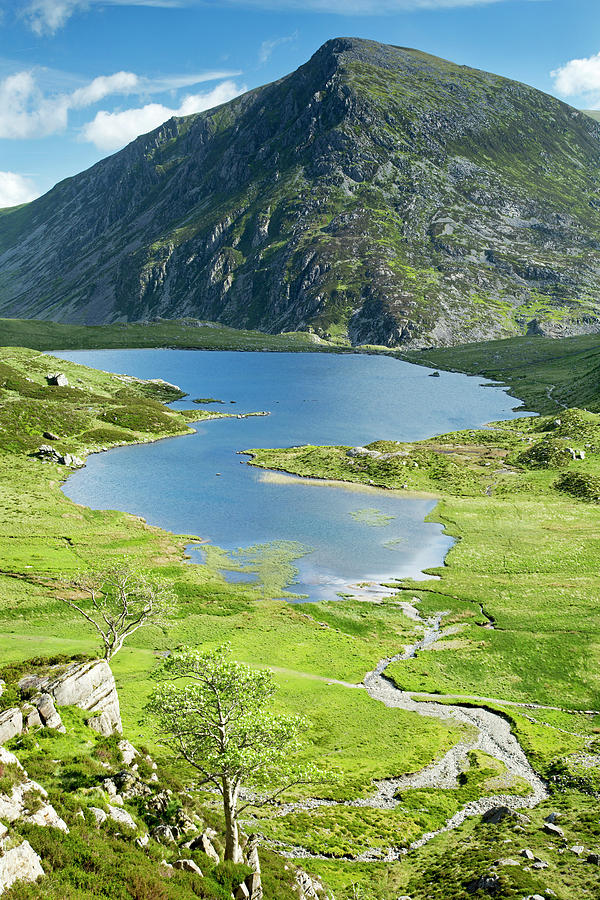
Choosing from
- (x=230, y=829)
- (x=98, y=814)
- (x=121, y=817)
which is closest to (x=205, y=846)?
(x=230, y=829)

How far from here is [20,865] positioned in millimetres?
23750

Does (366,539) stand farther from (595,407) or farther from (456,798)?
(595,407)

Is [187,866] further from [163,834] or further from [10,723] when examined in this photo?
[10,723]

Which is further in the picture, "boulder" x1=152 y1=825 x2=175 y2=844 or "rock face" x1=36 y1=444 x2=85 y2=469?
"rock face" x1=36 y1=444 x2=85 y2=469

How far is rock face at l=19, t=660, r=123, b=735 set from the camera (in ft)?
125

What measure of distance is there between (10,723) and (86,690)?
6.31 meters

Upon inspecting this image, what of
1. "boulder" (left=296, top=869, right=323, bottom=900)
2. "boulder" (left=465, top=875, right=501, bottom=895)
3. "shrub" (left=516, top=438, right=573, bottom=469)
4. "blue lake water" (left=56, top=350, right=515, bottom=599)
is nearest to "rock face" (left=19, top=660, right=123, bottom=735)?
"boulder" (left=296, top=869, right=323, bottom=900)

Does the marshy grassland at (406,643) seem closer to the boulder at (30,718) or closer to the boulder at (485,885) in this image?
the boulder at (485,885)

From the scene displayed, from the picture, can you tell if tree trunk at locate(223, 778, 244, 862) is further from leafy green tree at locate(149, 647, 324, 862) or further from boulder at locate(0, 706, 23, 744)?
boulder at locate(0, 706, 23, 744)

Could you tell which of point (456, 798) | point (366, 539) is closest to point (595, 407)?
point (366, 539)

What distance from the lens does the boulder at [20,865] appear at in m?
23.0

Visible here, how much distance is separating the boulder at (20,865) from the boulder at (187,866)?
7434mm

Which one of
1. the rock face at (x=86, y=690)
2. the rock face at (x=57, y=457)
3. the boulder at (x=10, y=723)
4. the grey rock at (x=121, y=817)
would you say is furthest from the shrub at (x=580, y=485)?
the boulder at (x=10, y=723)

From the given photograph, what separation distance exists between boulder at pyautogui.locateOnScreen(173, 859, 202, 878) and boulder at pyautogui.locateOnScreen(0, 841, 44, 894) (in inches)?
293
